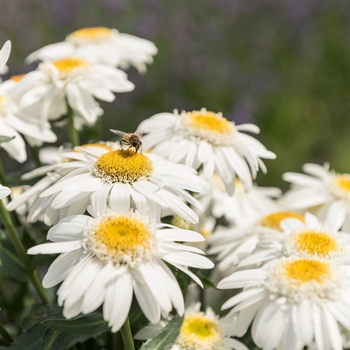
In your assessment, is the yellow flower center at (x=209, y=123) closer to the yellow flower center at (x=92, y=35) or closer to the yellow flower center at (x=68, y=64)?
the yellow flower center at (x=68, y=64)

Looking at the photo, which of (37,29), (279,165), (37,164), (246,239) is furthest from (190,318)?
(37,29)

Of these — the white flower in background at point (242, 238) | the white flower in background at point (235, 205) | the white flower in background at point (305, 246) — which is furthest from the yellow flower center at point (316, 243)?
the white flower in background at point (235, 205)

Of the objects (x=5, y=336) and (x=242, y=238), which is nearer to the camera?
(x=5, y=336)

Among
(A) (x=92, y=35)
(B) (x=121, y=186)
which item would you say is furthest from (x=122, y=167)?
(A) (x=92, y=35)

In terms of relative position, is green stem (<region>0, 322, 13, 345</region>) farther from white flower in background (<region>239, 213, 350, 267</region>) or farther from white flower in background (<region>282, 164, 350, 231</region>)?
white flower in background (<region>282, 164, 350, 231</region>)

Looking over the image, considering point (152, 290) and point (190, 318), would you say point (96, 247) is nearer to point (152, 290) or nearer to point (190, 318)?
point (152, 290)

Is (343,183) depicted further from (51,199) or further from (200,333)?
(51,199)

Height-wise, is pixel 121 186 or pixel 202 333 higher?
pixel 121 186
